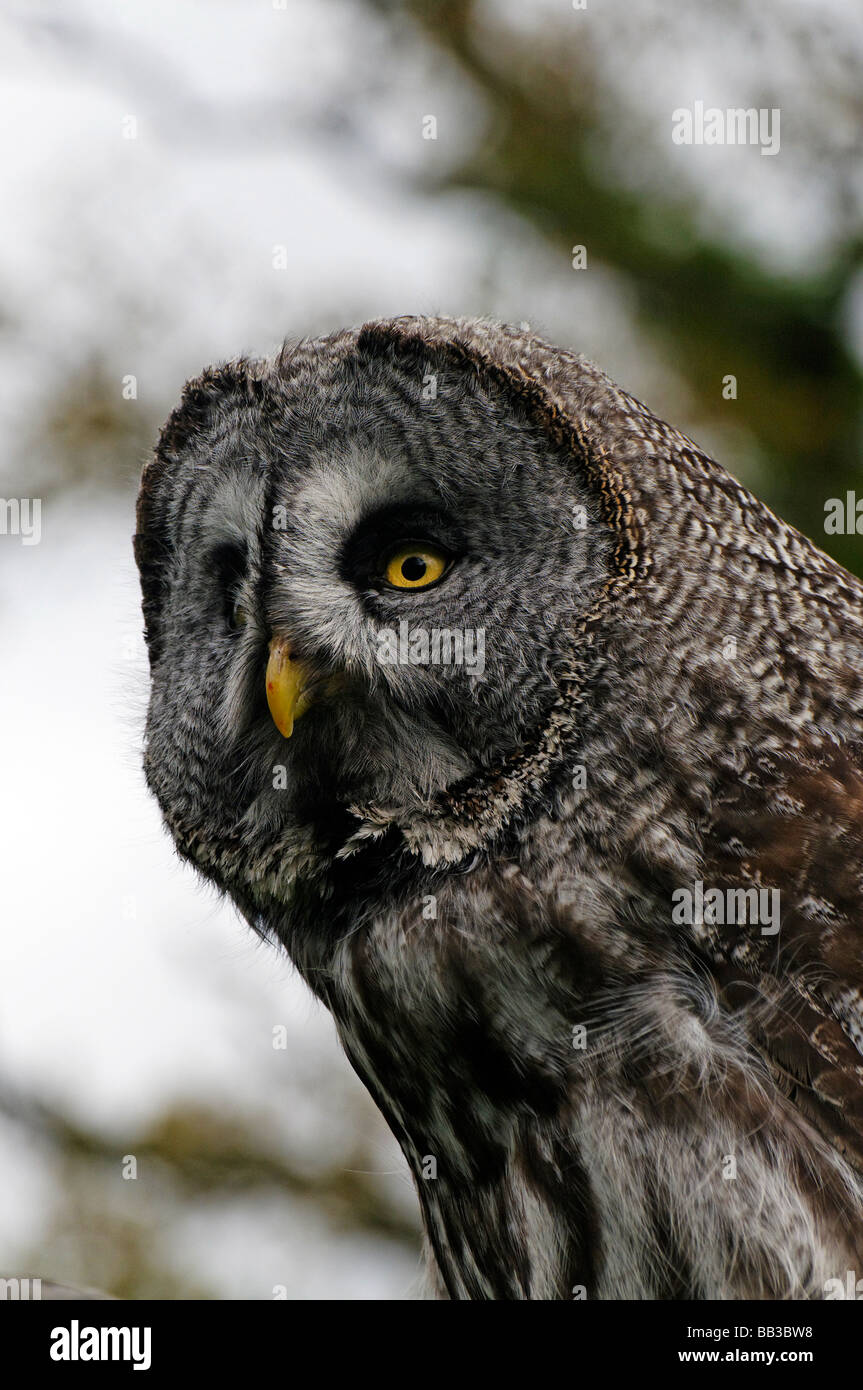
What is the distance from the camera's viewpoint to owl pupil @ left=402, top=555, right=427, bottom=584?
3096mm

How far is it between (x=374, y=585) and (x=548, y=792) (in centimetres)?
53

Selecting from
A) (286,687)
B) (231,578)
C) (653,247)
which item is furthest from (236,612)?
(653,247)

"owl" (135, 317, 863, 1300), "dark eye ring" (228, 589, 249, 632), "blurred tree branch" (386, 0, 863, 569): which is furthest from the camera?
"blurred tree branch" (386, 0, 863, 569)

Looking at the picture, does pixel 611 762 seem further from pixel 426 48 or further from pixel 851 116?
pixel 426 48

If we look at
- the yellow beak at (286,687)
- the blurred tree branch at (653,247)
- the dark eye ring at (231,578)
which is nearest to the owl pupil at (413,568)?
the yellow beak at (286,687)

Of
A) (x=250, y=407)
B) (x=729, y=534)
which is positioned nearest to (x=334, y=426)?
(x=250, y=407)

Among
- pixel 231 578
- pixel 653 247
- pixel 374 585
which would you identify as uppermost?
pixel 653 247

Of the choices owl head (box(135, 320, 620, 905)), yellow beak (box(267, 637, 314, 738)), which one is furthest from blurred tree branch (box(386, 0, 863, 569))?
yellow beak (box(267, 637, 314, 738))

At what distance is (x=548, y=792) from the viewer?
2.98 meters

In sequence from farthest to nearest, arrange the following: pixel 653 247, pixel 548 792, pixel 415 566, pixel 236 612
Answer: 1. pixel 653 247
2. pixel 236 612
3. pixel 415 566
4. pixel 548 792

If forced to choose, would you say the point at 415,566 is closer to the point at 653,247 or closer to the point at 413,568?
the point at 413,568

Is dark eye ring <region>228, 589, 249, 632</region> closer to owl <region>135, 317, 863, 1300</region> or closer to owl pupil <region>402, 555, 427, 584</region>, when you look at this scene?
owl <region>135, 317, 863, 1300</region>

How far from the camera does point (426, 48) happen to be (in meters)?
6.82
